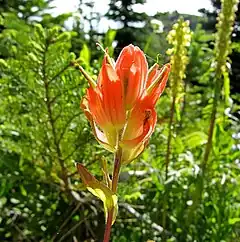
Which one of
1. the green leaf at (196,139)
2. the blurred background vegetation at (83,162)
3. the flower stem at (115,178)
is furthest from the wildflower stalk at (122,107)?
the green leaf at (196,139)

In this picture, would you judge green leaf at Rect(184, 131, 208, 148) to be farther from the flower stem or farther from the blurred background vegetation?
the flower stem

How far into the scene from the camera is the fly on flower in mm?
725

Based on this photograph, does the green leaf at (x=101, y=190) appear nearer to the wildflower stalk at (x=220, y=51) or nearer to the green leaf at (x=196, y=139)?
the wildflower stalk at (x=220, y=51)

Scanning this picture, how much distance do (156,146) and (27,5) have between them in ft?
4.06

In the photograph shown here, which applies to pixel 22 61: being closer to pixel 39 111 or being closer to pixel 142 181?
pixel 39 111

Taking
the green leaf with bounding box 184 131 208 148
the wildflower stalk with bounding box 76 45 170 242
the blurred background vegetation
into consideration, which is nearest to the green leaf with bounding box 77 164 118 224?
the wildflower stalk with bounding box 76 45 170 242

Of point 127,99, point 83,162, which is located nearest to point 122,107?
point 127,99

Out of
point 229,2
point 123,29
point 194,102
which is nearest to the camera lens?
point 229,2

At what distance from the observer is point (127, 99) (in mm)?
729

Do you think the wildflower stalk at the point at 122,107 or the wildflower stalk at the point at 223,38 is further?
the wildflower stalk at the point at 223,38

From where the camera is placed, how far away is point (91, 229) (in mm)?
1792

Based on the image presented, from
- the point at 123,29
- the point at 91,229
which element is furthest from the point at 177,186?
the point at 123,29

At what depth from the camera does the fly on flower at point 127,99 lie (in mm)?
725

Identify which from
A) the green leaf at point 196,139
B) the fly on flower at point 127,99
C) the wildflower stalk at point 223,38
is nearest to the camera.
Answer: the fly on flower at point 127,99
